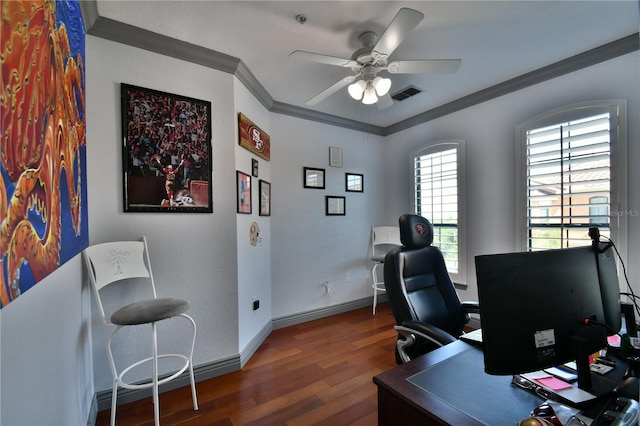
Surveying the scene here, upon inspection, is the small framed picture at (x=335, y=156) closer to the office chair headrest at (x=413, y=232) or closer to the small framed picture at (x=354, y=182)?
the small framed picture at (x=354, y=182)

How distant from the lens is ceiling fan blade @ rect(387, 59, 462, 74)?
180 centimetres

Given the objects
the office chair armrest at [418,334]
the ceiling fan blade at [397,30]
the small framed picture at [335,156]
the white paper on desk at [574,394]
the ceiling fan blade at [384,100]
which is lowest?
the office chair armrest at [418,334]

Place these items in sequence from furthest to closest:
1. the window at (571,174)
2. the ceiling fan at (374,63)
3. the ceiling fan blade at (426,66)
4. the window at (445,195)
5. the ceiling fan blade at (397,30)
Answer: the window at (445,195) → the window at (571,174) → the ceiling fan blade at (426,66) → the ceiling fan at (374,63) → the ceiling fan blade at (397,30)

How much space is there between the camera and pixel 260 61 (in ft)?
7.68

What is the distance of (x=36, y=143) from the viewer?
85cm

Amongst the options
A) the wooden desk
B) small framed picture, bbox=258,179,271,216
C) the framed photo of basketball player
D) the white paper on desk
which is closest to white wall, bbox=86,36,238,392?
the framed photo of basketball player

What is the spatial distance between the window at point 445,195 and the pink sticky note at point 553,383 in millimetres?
2323

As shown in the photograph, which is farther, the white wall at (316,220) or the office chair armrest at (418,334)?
the white wall at (316,220)

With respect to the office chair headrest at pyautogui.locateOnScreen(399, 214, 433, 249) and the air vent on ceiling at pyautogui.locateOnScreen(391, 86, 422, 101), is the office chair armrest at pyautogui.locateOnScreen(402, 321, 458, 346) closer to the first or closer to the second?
the office chair headrest at pyautogui.locateOnScreen(399, 214, 433, 249)

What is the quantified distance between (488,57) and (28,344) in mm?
3273

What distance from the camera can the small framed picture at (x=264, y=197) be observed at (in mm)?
2916

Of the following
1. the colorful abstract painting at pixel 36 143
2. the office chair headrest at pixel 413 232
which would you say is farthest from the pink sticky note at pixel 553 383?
the colorful abstract painting at pixel 36 143

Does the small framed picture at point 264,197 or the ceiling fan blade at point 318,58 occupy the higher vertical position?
the ceiling fan blade at point 318,58

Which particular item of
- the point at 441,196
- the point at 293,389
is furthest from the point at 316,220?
the point at 293,389
